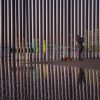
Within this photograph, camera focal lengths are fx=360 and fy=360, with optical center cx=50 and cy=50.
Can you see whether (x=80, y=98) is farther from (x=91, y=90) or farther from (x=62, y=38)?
(x=62, y=38)

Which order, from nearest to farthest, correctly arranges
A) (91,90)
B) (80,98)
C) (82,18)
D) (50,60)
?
(80,98) < (91,90) < (50,60) < (82,18)

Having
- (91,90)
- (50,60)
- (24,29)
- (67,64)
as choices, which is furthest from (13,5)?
(91,90)

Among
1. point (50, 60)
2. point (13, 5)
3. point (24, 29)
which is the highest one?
point (13, 5)

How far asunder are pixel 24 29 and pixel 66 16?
12.6 ft

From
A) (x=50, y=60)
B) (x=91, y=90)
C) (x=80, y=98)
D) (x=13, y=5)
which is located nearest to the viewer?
(x=80, y=98)

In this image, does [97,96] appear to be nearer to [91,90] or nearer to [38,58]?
[91,90]

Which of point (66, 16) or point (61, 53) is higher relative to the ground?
point (66, 16)

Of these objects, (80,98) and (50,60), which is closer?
(80,98)

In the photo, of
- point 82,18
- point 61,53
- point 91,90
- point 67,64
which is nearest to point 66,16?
point 82,18

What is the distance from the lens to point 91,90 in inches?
355

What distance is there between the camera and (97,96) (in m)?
7.98

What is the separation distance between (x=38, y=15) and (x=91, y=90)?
1907 centimetres

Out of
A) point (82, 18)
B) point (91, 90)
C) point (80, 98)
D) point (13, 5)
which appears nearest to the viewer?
point (80, 98)

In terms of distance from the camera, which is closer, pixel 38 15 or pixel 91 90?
pixel 91 90
